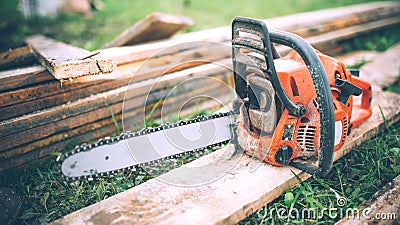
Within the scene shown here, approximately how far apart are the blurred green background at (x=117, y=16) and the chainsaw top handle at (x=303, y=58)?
8.50 ft

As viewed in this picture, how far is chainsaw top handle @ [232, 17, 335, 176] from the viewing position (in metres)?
1.76

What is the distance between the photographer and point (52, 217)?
6.70 ft

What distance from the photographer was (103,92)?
263 cm

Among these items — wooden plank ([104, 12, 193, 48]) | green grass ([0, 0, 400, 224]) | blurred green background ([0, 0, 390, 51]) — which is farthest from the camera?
blurred green background ([0, 0, 390, 51])

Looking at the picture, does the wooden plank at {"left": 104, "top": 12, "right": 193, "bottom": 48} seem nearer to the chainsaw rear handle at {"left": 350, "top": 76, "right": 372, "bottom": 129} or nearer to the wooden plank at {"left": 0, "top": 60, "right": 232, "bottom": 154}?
the wooden plank at {"left": 0, "top": 60, "right": 232, "bottom": 154}

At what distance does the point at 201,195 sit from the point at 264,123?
1.72ft

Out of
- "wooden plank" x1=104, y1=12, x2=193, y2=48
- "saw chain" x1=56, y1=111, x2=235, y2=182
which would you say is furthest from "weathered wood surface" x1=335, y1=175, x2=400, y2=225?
"wooden plank" x1=104, y1=12, x2=193, y2=48

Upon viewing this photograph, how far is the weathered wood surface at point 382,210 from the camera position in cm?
184

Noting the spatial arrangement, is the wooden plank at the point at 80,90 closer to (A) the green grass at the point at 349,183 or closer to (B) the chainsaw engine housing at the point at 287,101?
(B) the chainsaw engine housing at the point at 287,101

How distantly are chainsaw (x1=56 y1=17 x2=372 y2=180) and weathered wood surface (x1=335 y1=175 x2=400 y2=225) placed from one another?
0.91ft

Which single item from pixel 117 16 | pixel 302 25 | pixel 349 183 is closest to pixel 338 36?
pixel 302 25

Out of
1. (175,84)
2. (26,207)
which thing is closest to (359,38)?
(175,84)

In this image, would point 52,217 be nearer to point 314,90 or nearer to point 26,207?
point 26,207

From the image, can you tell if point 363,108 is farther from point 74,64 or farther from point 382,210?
point 74,64
